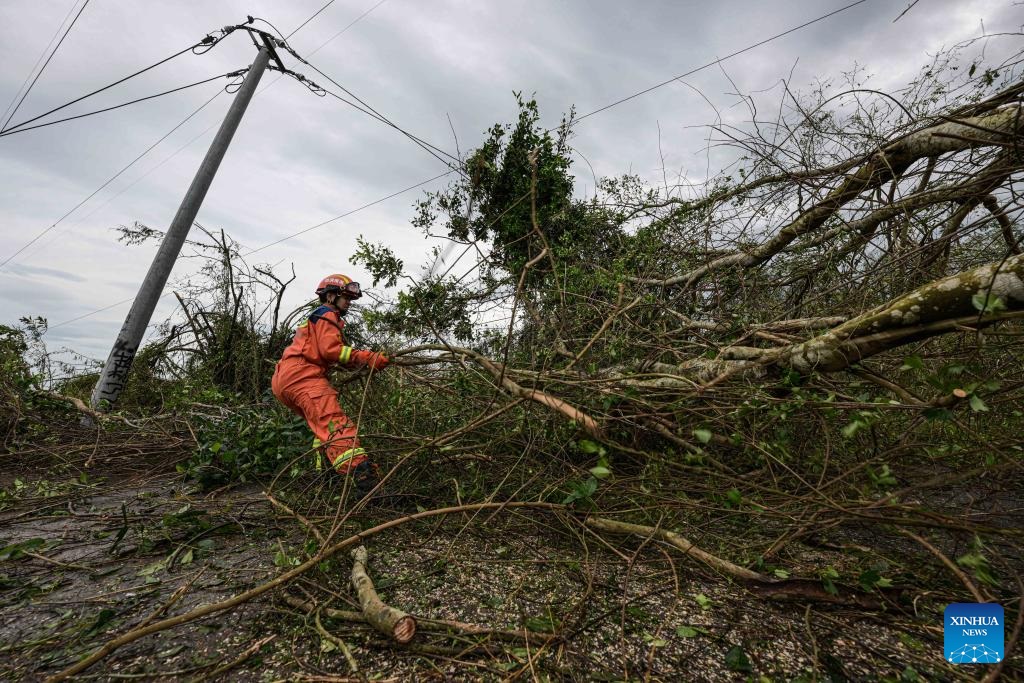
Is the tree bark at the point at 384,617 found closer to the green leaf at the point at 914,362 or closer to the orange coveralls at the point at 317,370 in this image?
the orange coveralls at the point at 317,370

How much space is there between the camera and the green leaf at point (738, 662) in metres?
1.66

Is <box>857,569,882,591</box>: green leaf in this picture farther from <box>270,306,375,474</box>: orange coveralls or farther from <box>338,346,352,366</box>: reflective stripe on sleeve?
<box>338,346,352,366</box>: reflective stripe on sleeve

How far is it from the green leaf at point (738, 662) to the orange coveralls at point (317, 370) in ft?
9.04

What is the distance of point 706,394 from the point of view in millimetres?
2711

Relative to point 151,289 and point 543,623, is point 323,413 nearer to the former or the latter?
point 543,623

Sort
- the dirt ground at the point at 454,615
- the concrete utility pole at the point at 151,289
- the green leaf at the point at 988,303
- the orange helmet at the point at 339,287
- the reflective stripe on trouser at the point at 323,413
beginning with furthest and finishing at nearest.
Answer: the concrete utility pole at the point at 151,289, the orange helmet at the point at 339,287, the reflective stripe on trouser at the point at 323,413, the green leaf at the point at 988,303, the dirt ground at the point at 454,615

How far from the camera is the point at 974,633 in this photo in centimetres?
176

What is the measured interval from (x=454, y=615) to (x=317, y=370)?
244 cm

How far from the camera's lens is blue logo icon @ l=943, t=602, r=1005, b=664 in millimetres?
1688

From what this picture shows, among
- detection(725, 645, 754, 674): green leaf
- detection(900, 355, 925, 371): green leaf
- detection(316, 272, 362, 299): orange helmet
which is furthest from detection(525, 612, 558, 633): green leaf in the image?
detection(316, 272, 362, 299): orange helmet

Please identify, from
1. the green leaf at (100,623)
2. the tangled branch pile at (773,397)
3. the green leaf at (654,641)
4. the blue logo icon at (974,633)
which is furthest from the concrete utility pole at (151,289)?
the blue logo icon at (974,633)

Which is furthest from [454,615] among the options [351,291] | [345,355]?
[351,291]

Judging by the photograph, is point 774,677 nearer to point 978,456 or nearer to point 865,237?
point 978,456

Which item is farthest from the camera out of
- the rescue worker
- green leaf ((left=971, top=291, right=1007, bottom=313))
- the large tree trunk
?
the rescue worker
